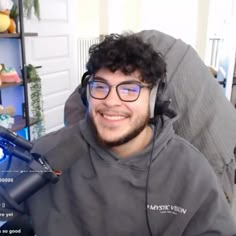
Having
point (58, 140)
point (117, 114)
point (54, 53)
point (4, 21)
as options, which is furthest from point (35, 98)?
point (117, 114)

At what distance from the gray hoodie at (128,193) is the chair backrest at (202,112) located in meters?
0.11

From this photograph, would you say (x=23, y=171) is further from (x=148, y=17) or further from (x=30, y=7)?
(x=148, y=17)

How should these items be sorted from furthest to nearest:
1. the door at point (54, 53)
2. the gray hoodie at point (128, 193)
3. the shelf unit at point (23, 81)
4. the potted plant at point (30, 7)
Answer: the door at point (54, 53)
the potted plant at point (30, 7)
the shelf unit at point (23, 81)
the gray hoodie at point (128, 193)

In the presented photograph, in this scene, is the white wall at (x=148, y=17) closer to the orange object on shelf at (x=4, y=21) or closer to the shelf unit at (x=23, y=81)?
the shelf unit at (x=23, y=81)

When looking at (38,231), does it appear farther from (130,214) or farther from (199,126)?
(199,126)

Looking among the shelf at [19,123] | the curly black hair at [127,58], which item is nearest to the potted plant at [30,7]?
the shelf at [19,123]

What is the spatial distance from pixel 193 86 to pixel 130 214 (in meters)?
0.50

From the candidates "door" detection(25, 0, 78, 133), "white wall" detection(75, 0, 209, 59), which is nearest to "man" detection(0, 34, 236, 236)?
"door" detection(25, 0, 78, 133)

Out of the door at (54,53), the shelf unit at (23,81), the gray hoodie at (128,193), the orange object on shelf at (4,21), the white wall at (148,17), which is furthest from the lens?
the white wall at (148,17)

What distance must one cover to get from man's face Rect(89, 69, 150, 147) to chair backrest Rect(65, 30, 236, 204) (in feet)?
0.51

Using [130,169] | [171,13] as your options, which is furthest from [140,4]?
[130,169]

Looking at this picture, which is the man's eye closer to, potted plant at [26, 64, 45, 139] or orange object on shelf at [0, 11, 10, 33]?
orange object on shelf at [0, 11, 10, 33]

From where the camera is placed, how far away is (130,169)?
0.90 meters

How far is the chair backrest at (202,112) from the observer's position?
99 cm
